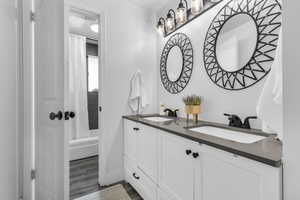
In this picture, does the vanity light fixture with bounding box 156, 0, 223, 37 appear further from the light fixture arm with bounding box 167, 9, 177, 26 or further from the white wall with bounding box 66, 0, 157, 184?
the white wall with bounding box 66, 0, 157, 184

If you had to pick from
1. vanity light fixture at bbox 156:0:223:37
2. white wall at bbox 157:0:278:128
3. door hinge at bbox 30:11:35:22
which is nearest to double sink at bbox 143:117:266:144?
white wall at bbox 157:0:278:128

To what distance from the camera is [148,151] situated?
5.10ft

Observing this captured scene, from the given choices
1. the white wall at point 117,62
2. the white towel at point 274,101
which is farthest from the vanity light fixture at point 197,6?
the white towel at point 274,101

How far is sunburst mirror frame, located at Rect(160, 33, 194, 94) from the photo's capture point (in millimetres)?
1830

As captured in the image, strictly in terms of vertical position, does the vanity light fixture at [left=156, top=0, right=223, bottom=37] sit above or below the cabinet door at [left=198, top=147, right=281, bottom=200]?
above

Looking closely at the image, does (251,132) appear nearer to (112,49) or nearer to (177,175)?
(177,175)

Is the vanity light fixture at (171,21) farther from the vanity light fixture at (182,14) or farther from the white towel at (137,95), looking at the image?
the white towel at (137,95)

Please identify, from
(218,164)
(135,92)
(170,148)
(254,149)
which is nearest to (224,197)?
(218,164)

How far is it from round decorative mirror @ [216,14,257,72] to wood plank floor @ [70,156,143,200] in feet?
5.55

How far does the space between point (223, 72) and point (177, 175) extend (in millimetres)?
998

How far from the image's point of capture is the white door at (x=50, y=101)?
112 cm

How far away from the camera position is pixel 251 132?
3.63 ft

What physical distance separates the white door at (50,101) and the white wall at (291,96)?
4.10ft

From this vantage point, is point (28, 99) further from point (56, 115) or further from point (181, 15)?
point (181, 15)
